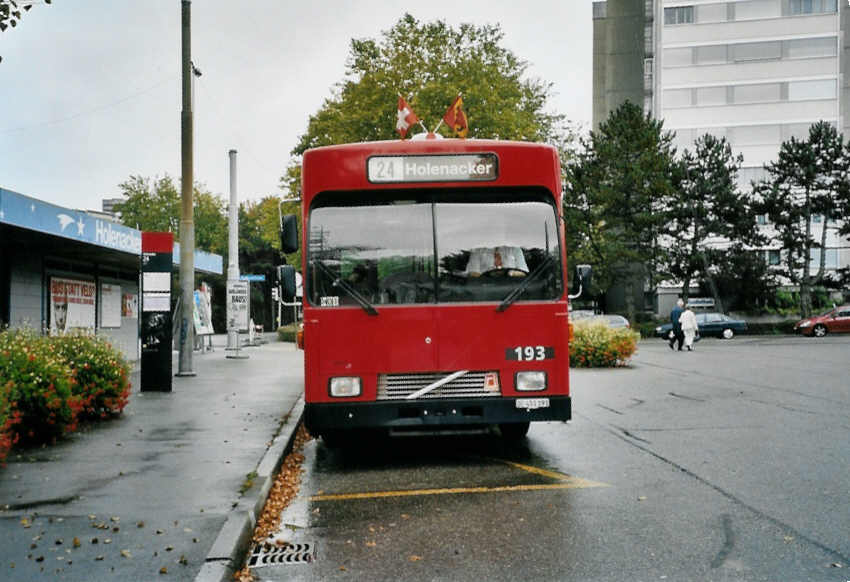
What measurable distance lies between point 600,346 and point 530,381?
14857 mm

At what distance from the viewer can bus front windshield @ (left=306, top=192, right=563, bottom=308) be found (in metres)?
8.42

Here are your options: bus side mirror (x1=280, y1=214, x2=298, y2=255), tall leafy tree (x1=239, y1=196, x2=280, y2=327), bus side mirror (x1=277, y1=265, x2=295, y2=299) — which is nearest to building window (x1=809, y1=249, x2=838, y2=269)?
tall leafy tree (x1=239, y1=196, x2=280, y2=327)

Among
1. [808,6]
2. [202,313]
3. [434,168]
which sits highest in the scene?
[808,6]

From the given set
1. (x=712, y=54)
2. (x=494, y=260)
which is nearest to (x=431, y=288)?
(x=494, y=260)

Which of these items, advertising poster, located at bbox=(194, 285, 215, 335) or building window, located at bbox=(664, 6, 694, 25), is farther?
building window, located at bbox=(664, 6, 694, 25)

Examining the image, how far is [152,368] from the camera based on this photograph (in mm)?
15031

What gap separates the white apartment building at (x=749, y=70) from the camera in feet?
211

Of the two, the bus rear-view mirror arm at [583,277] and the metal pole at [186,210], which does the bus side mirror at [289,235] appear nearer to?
the bus rear-view mirror arm at [583,277]

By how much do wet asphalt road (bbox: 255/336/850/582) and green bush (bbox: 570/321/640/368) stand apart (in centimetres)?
992

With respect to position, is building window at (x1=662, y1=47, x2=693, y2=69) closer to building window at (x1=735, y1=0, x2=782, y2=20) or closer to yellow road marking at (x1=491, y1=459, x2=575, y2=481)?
building window at (x1=735, y1=0, x2=782, y2=20)

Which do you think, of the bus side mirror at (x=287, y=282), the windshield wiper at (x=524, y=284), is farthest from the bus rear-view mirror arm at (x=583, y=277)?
the bus side mirror at (x=287, y=282)

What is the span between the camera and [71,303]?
20062mm

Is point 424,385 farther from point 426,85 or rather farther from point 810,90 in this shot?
point 810,90

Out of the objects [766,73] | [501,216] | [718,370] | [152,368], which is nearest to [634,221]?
[766,73]
